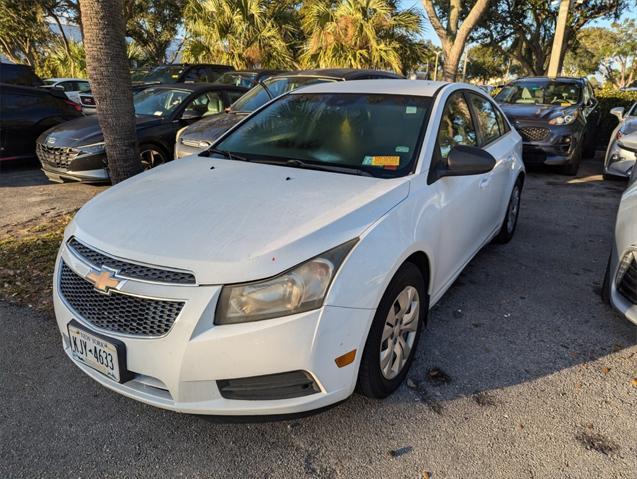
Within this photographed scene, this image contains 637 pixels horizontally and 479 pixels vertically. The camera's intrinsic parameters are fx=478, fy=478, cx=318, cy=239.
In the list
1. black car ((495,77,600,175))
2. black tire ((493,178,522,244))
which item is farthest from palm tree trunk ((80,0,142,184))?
black car ((495,77,600,175))

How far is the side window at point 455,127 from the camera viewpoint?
2.99m

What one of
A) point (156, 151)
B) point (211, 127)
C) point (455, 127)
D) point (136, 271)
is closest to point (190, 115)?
point (156, 151)

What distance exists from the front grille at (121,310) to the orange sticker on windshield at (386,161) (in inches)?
55.9

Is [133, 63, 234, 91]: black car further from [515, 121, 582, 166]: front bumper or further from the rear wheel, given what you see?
the rear wheel

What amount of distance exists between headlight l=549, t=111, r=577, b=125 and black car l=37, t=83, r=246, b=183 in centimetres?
544

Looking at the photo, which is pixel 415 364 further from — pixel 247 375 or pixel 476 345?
pixel 247 375

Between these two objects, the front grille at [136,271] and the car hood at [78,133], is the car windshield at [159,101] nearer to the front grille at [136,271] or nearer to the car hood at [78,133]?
the car hood at [78,133]

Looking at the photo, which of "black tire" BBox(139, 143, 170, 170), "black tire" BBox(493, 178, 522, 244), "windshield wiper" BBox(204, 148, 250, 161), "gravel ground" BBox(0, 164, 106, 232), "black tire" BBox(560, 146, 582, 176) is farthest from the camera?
"black tire" BBox(560, 146, 582, 176)

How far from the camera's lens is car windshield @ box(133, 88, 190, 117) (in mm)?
7282

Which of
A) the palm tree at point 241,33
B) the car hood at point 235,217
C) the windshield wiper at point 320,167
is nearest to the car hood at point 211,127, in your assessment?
the windshield wiper at point 320,167

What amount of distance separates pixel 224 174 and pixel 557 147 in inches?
274

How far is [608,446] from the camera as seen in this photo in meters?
2.22

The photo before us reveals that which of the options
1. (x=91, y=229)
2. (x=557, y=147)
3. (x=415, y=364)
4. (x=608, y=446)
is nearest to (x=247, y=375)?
(x=91, y=229)

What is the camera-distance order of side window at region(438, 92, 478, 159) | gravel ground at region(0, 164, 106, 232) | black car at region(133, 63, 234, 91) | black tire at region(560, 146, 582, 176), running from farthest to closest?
1. black car at region(133, 63, 234, 91)
2. black tire at region(560, 146, 582, 176)
3. gravel ground at region(0, 164, 106, 232)
4. side window at region(438, 92, 478, 159)
